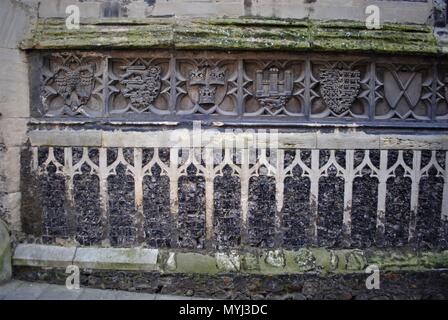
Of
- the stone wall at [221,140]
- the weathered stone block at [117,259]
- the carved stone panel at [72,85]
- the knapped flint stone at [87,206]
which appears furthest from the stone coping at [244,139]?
the weathered stone block at [117,259]

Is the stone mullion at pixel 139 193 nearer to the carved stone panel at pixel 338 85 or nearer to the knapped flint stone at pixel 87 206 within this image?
the knapped flint stone at pixel 87 206

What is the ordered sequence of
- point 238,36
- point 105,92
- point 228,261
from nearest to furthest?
point 238,36 → point 228,261 → point 105,92

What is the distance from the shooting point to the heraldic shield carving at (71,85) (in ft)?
14.1

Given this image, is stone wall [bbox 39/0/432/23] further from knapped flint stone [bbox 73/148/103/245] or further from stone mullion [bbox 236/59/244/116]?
knapped flint stone [bbox 73/148/103/245]

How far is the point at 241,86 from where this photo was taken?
4238mm

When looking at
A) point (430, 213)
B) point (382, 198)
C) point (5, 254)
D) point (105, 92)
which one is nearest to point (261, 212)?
point (382, 198)

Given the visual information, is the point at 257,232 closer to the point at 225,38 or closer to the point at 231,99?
the point at 231,99

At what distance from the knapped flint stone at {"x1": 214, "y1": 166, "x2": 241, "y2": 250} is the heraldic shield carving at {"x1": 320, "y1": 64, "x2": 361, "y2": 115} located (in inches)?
52.8

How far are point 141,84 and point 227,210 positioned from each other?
1638mm

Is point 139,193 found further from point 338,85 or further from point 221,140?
point 338,85

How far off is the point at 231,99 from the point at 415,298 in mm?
2897

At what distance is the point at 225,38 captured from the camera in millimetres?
4074

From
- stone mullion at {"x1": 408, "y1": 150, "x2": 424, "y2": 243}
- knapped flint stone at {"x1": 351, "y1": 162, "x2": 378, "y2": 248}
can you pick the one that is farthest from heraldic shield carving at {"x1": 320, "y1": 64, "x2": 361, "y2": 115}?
stone mullion at {"x1": 408, "y1": 150, "x2": 424, "y2": 243}

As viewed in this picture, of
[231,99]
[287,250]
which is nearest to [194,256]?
[287,250]
